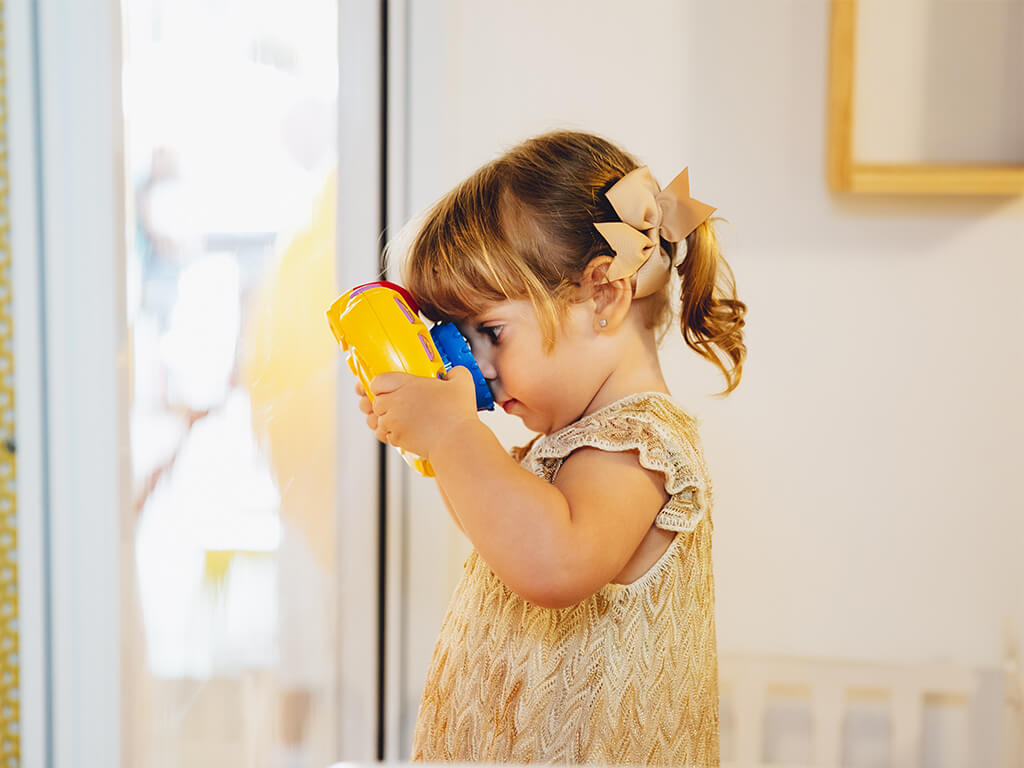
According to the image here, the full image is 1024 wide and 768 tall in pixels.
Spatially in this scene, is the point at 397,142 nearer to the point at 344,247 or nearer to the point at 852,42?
the point at 344,247

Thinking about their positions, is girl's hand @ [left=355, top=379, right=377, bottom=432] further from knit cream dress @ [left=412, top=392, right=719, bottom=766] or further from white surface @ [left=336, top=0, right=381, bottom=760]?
white surface @ [left=336, top=0, right=381, bottom=760]

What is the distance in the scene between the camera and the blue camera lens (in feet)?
1.61

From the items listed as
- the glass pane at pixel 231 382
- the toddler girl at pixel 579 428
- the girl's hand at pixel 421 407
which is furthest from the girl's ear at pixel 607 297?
the glass pane at pixel 231 382

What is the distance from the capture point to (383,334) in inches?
18.3

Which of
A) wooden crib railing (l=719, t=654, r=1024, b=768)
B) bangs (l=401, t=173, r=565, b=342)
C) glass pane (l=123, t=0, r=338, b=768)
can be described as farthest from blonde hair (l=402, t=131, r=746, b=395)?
wooden crib railing (l=719, t=654, r=1024, b=768)

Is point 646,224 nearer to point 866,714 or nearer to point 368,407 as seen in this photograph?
point 368,407

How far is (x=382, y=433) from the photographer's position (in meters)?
0.49

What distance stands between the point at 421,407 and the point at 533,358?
8 cm

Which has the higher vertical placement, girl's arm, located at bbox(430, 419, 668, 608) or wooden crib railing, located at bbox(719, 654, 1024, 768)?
girl's arm, located at bbox(430, 419, 668, 608)

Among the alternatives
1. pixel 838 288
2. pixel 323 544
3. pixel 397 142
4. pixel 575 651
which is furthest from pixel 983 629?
pixel 397 142

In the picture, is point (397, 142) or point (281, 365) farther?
point (397, 142)

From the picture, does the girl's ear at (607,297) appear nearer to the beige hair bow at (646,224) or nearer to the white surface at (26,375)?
the beige hair bow at (646,224)

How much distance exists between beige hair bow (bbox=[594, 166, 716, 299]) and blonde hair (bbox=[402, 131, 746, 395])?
0.01 metres

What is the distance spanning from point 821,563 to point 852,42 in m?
0.48
